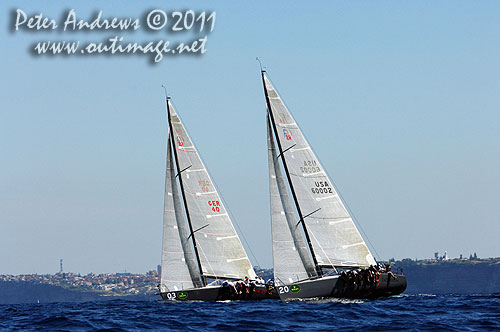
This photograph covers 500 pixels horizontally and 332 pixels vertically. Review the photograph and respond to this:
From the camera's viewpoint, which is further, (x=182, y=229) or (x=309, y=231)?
(x=182, y=229)

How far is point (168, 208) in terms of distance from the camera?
62156mm

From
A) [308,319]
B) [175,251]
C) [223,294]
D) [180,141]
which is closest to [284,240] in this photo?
[223,294]

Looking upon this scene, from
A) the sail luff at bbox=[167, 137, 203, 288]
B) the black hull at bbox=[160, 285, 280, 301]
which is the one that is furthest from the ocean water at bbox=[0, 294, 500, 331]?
the sail luff at bbox=[167, 137, 203, 288]

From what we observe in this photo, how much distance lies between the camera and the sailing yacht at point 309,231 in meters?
49.8

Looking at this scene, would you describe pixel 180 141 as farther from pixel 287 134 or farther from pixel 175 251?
pixel 287 134

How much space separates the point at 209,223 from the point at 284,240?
10588 mm

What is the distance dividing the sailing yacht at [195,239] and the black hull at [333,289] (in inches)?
402

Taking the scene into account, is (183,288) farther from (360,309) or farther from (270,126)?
(360,309)

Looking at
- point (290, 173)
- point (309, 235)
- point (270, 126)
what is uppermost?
point (270, 126)

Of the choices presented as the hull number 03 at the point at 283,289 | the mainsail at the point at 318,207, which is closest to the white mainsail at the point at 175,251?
the hull number 03 at the point at 283,289

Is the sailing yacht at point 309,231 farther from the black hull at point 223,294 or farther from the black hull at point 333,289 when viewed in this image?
the black hull at point 223,294

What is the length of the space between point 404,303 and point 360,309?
5.67 meters

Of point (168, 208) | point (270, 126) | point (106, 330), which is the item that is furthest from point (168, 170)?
point (106, 330)

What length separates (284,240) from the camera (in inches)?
2002
